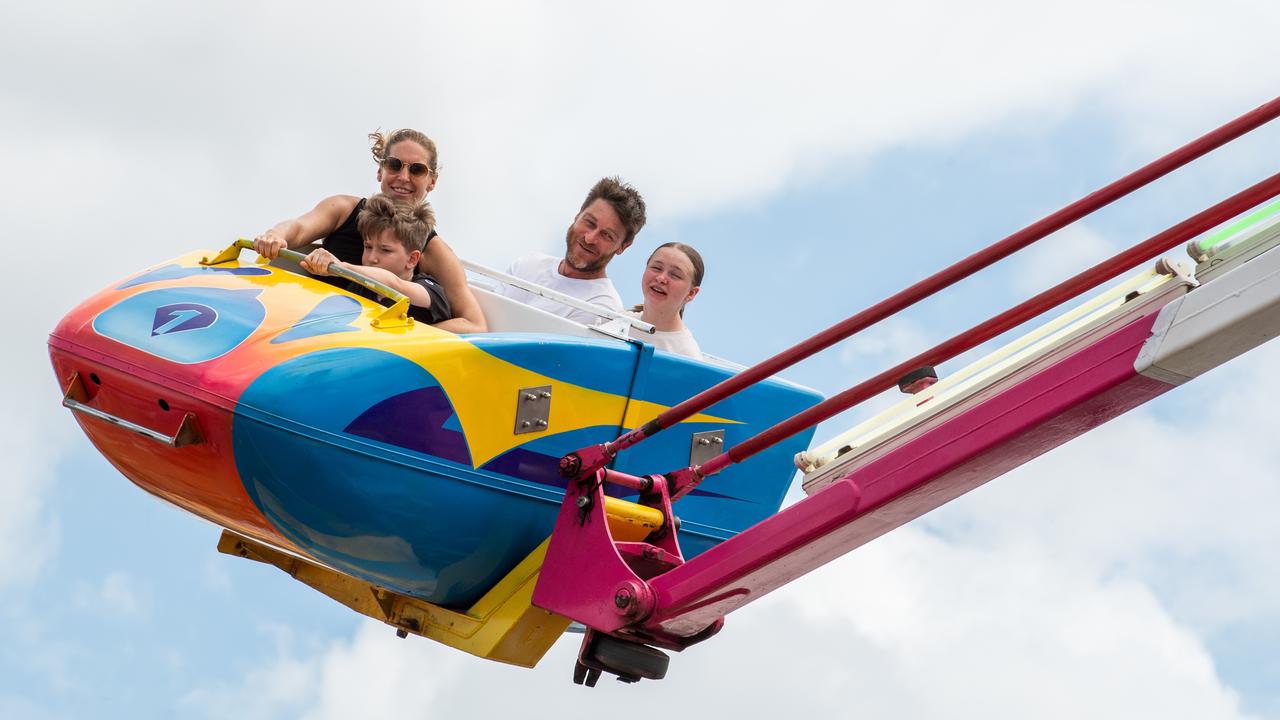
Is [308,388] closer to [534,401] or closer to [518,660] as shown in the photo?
[534,401]

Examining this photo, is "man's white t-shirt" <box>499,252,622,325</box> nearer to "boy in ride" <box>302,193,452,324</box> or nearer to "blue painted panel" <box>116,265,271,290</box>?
"boy in ride" <box>302,193,452,324</box>

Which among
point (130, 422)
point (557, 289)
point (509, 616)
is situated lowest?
point (509, 616)

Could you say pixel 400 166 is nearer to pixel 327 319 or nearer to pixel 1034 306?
pixel 327 319

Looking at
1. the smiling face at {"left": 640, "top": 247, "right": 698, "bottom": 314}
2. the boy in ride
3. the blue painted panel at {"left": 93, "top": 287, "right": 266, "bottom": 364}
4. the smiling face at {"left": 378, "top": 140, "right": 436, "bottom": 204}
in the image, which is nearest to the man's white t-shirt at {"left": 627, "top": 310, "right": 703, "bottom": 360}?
the smiling face at {"left": 640, "top": 247, "right": 698, "bottom": 314}

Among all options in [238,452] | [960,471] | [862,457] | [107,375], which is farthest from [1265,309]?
[107,375]

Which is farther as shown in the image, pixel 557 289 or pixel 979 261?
pixel 557 289

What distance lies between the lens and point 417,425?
394 cm

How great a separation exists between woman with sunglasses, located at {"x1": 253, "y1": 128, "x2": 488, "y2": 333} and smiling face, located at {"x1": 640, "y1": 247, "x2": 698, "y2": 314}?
1.83 ft

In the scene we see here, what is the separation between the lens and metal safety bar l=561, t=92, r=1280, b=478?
10.8ft

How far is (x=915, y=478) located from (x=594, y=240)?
7.35 feet

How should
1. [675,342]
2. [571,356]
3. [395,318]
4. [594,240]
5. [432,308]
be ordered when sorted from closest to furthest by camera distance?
[395,318], [571,356], [432,308], [675,342], [594,240]

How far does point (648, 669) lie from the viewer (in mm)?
4180

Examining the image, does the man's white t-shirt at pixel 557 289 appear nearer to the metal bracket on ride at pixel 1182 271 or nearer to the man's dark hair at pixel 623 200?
the man's dark hair at pixel 623 200

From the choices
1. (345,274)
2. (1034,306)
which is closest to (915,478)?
(1034,306)
